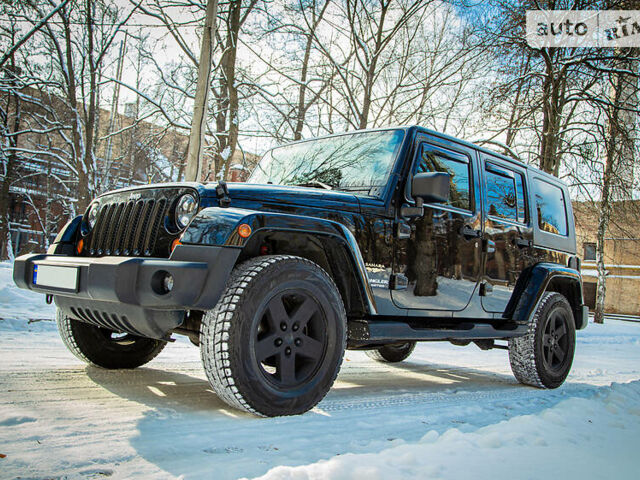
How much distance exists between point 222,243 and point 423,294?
5.96ft

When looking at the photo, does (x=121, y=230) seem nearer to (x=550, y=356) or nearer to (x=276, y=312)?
(x=276, y=312)

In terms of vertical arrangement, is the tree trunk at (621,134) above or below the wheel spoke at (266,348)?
above

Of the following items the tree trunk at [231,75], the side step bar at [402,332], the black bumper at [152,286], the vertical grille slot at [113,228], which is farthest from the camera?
the tree trunk at [231,75]

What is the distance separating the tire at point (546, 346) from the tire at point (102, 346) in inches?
129

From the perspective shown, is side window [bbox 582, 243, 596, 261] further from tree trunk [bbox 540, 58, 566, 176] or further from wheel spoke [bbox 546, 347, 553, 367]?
wheel spoke [bbox 546, 347, 553, 367]

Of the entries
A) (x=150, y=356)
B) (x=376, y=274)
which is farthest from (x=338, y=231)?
(x=150, y=356)

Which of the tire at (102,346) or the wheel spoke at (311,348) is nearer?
the wheel spoke at (311,348)

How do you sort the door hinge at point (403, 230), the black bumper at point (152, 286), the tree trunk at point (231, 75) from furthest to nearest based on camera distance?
the tree trunk at point (231, 75), the door hinge at point (403, 230), the black bumper at point (152, 286)

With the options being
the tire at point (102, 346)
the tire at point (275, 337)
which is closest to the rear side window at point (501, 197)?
the tire at point (275, 337)

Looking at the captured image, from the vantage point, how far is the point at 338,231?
3.29 meters

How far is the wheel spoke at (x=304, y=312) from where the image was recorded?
3078mm

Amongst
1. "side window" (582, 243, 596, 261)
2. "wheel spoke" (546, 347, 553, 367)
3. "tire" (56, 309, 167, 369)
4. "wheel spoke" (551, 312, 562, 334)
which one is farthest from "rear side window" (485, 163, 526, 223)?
"side window" (582, 243, 596, 261)

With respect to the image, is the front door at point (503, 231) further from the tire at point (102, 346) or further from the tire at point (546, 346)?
the tire at point (102, 346)

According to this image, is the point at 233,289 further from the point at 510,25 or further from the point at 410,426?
the point at 510,25
